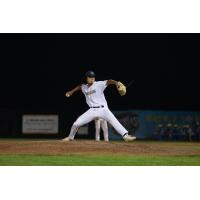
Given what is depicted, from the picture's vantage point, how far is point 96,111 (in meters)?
9.02

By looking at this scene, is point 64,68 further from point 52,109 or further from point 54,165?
point 54,165

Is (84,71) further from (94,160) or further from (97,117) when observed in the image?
(94,160)

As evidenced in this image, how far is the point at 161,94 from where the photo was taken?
14383mm

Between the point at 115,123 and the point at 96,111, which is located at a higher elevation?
the point at 96,111

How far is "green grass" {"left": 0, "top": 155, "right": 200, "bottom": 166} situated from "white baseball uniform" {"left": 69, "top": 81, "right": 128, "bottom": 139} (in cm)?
91

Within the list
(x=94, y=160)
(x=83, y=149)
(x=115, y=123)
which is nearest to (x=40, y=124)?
(x=115, y=123)

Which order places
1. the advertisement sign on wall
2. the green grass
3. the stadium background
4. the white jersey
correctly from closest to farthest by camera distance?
the green grass → the white jersey → the stadium background → the advertisement sign on wall

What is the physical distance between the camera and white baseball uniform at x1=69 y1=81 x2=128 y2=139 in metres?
8.91

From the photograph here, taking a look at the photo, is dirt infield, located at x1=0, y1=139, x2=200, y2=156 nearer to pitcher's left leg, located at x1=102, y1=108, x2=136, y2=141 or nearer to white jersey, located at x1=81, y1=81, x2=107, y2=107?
pitcher's left leg, located at x1=102, y1=108, x2=136, y2=141

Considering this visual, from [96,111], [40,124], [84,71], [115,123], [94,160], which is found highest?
[84,71]

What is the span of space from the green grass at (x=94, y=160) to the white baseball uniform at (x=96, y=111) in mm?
907

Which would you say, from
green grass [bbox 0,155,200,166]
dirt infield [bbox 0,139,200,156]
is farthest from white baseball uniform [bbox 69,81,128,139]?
green grass [bbox 0,155,200,166]

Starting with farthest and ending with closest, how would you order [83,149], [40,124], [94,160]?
1. [40,124]
2. [83,149]
3. [94,160]

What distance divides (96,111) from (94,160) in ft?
4.58
